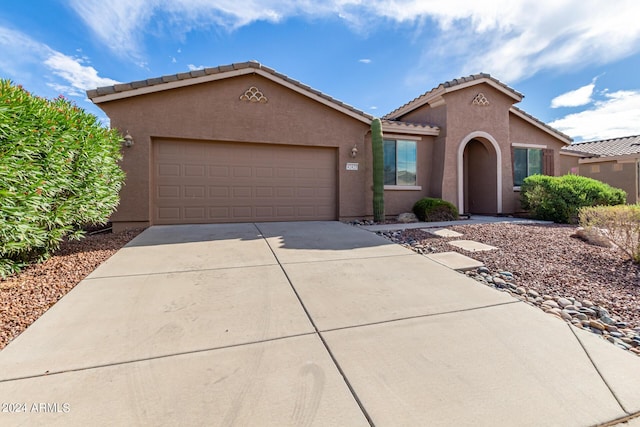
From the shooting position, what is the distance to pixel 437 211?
9344mm

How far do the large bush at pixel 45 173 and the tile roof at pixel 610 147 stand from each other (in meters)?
20.2

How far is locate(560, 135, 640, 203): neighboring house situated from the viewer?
14.3 meters

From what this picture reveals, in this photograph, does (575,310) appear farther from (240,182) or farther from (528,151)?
(528,151)

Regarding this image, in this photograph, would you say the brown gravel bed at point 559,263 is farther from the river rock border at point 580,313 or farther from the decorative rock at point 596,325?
the decorative rock at point 596,325

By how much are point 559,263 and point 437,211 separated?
4.88 meters

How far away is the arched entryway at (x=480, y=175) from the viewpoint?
10630 millimetres

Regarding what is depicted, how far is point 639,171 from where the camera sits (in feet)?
46.7

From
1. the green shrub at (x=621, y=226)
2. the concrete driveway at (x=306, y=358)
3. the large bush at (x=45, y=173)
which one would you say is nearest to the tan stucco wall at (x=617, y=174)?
the green shrub at (x=621, y=226)

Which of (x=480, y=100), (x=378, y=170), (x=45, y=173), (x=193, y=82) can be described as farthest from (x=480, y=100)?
(x=45, y=173)

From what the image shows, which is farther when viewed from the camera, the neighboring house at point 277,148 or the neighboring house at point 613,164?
the neighboring house at point 613,164

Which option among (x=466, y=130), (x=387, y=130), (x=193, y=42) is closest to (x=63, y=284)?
(x=193, y=42)

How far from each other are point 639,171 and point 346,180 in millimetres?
15973

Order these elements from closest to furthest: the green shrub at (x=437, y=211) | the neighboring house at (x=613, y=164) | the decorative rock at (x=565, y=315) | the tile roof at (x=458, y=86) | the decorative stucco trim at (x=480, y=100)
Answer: the decorative rock at (x=565, y=315) → the green shrub at (x=437, y=211) → the tile roof at (x=458, y=86) → the decorative stucco trim at (x=480, y=100) → the neighboring house at (x=613, y=164)

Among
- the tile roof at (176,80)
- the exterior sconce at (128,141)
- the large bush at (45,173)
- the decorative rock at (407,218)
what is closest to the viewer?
the large bush at (45,173)
